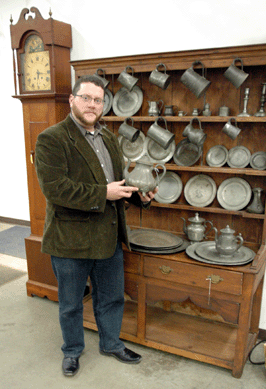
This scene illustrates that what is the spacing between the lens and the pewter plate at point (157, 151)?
7.73 ft

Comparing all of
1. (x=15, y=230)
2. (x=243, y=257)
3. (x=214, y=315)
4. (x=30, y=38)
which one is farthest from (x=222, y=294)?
(x=15, y=230)

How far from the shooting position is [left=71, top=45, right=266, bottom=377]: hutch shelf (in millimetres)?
1887

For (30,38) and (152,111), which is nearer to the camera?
(152,111)

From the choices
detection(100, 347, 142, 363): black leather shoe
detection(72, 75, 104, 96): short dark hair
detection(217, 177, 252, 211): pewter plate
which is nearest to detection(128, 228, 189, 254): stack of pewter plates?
detection(217, 177, 252, 211): pewter plate

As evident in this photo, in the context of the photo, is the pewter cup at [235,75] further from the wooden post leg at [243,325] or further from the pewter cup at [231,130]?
the wooden post leg at [243,325]

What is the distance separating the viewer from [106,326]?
2.06 meters

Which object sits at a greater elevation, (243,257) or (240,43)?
(240,43)

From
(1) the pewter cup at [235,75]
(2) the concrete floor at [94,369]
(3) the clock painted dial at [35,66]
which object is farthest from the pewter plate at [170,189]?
(3) the clock painted dial at [35,66]

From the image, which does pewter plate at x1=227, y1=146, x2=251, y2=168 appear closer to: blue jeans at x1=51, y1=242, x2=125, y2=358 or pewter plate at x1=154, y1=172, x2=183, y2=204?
pewter plate at x1=154, y1=172, x2=183, y2=204

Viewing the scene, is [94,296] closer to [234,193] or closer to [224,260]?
[224,260]

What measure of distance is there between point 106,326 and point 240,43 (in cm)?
193

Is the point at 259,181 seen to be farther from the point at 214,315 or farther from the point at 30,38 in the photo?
the point at 30,38

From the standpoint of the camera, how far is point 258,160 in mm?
2105

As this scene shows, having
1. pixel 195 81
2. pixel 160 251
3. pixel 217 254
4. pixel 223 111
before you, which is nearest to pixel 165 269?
pixel 160 251
